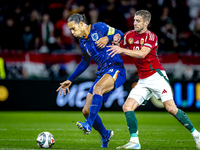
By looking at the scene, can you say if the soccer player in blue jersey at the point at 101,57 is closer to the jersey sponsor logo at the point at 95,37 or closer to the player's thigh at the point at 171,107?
the jersey sponsor logo at the point at 95,37

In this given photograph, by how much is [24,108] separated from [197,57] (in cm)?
675

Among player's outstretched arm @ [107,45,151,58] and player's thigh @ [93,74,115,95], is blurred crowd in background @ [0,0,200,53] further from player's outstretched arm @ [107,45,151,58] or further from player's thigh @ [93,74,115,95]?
player's outstretched arm @ [107,45,151,58]

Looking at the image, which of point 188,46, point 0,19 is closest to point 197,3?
point 188,46

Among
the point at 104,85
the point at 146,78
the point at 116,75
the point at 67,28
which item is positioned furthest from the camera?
the point at 67,28

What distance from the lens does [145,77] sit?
6.13 meters

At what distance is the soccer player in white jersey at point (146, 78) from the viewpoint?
5.88 meters

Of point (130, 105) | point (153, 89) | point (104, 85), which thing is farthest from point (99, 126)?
point (153, 89)

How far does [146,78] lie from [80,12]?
9.77 m

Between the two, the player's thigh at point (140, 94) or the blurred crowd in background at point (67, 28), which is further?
the blurred crowd in background at point (67, 28)

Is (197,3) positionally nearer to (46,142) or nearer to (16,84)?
(16,84)

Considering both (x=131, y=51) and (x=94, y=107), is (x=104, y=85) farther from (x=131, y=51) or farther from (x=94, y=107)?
(x=131, y=51)

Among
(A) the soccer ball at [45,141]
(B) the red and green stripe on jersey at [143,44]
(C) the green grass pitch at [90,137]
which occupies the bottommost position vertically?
(C) the green grass pitch at [90,137]

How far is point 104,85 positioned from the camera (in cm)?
575

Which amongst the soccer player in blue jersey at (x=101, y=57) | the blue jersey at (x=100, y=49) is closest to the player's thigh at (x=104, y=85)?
the soccer player in blue jersey at (x=101, y=57)
